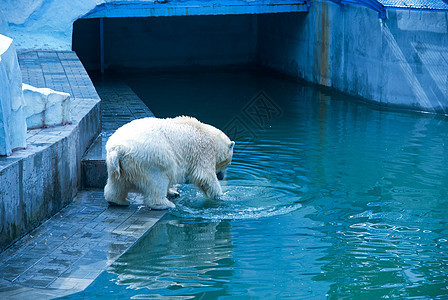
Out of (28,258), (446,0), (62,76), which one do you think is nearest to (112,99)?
(62,76)

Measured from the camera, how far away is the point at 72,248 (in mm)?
5805

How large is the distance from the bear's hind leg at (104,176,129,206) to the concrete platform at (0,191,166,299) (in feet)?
0.31

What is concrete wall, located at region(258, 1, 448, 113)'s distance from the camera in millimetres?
12750

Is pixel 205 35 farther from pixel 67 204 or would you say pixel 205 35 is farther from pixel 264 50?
pixel 67 204

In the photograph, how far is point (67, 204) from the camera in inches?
278

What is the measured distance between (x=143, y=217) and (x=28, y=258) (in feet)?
4.95

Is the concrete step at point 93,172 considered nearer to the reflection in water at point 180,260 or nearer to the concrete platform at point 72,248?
the concrete platform at point 72,248

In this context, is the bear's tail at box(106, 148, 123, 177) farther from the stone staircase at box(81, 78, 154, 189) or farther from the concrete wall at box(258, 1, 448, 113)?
the concrete wall at box(258, 1, 448, 113)

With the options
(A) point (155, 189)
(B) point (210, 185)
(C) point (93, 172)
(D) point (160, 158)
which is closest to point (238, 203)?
(B) point (210, 185)

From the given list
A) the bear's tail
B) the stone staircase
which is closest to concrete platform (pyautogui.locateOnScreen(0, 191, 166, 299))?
the stone staircase

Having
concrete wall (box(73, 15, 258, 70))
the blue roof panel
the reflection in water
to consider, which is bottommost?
the reflection in water

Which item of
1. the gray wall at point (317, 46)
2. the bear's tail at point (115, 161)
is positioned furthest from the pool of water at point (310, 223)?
the gray wall at point (317, 46)

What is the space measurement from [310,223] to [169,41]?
47.4ft

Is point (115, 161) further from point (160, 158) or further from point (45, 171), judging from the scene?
point (45, 171)
